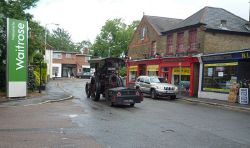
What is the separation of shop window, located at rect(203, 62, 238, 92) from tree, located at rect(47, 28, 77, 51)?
91104 millimetres

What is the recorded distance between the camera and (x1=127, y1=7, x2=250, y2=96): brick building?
28.6 m

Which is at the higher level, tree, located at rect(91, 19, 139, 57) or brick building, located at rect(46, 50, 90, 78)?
tree, located at rect(91, 19, 139, 57)

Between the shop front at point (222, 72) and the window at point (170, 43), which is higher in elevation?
the window at point (170, 43)

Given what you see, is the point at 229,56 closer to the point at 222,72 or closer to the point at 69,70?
the point at 222,72

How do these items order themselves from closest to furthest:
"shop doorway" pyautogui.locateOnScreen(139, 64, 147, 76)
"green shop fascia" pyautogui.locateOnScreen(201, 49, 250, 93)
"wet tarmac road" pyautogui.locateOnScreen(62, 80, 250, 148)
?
"wet tarmac road" pyautogui.locateOnScreen(62, 80, 250, 148), "green shop fascia" pyautogui.locateOnScreen(201, 49, 250, 93), "shop doorway" pyautogui.locateOnScreen(139, 64, 147, 76)

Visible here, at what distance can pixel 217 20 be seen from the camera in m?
30.0

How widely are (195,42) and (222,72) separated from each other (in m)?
5.37

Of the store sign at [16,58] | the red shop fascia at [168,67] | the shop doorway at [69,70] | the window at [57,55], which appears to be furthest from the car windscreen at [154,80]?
the shop doorway at [69,70]

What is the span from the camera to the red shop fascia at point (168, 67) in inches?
1134

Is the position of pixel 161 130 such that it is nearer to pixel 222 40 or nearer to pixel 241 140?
pixel 241 140

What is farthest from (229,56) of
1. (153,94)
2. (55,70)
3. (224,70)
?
(55,70)

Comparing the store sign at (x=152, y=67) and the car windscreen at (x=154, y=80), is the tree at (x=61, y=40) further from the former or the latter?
the car windscreen at (x=154, y=80)

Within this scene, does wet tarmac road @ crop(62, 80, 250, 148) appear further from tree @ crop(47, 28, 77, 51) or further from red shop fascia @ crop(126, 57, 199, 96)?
tree @ crop(47, 28, 77, 51)

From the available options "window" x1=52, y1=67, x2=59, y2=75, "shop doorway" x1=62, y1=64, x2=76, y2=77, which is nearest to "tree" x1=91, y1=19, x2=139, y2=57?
"shop doorway" x1=62, y1=64, x2=76, y2=77
